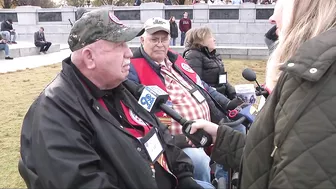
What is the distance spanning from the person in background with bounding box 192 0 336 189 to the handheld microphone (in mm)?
765

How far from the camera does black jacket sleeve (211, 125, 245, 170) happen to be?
1984 mm

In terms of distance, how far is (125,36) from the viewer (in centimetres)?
204

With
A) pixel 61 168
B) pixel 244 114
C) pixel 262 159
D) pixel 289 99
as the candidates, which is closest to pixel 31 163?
pixel 61 168

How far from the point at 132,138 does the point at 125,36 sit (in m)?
0.62

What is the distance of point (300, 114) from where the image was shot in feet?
3.73

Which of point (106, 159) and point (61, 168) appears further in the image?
point (106, 159)

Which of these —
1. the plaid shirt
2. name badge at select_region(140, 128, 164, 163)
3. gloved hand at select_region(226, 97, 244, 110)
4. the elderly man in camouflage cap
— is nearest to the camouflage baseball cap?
the elderly man in camouflage cap

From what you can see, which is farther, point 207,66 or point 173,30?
point 173,30

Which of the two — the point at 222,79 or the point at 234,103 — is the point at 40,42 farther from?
the point at 234,103

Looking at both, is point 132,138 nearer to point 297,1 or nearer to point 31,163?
point 31,163

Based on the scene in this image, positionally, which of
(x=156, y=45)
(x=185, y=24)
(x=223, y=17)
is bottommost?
Result: (x=185, y=24)

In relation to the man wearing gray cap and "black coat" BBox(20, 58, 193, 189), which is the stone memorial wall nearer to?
the man wearing gray cap

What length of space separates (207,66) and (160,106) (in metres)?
2.37

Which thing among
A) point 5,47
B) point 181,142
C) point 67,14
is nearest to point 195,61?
point 181,142
